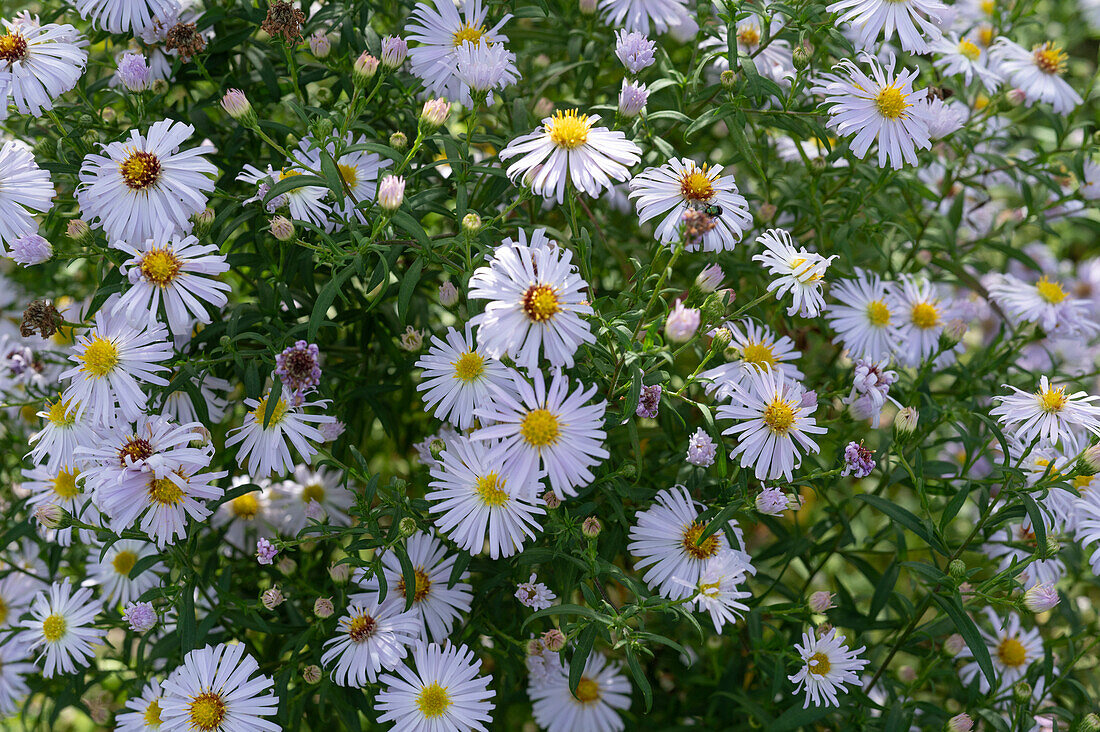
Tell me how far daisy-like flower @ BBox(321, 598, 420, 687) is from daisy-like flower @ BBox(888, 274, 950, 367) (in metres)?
1.26

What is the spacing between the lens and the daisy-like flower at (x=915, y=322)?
6.42 ft

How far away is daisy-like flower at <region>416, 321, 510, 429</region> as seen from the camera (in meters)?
1.47

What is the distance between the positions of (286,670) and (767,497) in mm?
940

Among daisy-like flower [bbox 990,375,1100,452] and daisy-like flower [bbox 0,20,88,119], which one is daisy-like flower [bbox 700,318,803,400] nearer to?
daisy-like flower [bbox 990,375,1100,452]

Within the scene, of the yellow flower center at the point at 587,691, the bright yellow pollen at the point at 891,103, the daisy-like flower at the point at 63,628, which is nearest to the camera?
the bright yellow pollen at the point at 891,103

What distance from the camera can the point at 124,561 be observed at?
1.88 metres

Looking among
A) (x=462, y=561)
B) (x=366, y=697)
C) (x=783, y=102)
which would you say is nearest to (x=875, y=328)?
(x=783, y=102)

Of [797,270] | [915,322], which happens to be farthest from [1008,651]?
[797,270]

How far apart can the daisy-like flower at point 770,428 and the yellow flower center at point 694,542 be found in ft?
0.56

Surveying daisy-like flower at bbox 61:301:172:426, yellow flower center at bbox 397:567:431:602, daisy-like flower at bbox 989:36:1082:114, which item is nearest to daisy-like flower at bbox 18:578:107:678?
daisy-like flower at bbox 61:301:172:426

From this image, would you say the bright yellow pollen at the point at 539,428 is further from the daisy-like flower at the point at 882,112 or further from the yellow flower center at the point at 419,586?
the daisy-like flower at the point at 882,112

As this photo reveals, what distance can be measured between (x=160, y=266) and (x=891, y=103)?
1349 mm

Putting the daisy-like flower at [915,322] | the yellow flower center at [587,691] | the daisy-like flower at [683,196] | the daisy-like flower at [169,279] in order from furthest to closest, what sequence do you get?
the daisy-like flower at [915,322], the yellow flower center at [587,691], the daisy-like flower at [683,196], the daisy-like flower at [169,279]

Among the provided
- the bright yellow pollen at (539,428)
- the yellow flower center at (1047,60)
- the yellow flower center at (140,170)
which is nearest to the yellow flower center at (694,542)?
the bright yellow pollen at (539,428)
